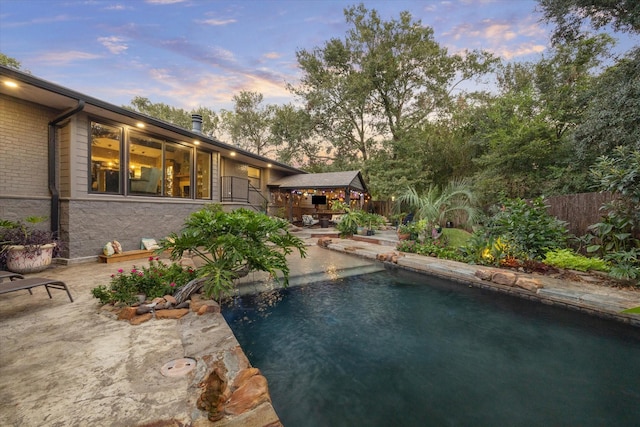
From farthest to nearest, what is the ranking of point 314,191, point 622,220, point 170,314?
point 314,191
point 622,220
point 170,314

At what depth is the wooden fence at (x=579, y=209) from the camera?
5699 mm

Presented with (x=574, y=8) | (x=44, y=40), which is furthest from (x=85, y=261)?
(x=574, y=8)

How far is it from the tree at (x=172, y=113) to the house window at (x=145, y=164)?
18.4 metres

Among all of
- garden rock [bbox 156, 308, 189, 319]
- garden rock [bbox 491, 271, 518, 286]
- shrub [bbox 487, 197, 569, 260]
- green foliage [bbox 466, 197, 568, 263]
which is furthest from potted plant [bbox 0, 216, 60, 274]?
shrub [bbox 487, 197, 569, 260]

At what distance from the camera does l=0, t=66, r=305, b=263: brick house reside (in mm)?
5402

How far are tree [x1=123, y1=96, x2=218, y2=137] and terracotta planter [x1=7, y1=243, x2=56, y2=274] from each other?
2191 centimetres

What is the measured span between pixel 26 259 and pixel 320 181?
10755mm

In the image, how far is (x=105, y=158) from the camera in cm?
658

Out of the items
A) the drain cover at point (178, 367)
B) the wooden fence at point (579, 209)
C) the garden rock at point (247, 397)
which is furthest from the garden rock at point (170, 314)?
the wooden fence at point (579, 209)

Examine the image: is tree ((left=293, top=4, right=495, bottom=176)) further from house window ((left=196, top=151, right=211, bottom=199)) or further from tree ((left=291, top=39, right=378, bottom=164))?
house window ((left=196, top=151, right=211, bottom=199))

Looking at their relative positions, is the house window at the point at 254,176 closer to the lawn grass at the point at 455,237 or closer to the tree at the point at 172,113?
the lawn grass at the point at 455,237

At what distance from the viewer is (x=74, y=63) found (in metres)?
8.98

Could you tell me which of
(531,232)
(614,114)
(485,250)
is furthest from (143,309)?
(614,114)

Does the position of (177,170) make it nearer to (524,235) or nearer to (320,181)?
(320,181)
